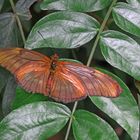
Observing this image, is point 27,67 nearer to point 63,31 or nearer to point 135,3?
point 63,31

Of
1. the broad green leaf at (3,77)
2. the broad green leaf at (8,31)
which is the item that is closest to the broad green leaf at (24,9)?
the broad green leaf at (8,31)

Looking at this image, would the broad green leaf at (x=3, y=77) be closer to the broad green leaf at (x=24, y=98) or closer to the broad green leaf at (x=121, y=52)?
the broad green leaf at (x=24, y=98)

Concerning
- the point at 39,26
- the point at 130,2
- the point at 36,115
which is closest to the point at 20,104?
the point at 36,115

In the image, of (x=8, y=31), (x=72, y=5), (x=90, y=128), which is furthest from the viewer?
(x=8, y=31)

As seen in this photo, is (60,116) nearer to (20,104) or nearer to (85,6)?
(20,104)

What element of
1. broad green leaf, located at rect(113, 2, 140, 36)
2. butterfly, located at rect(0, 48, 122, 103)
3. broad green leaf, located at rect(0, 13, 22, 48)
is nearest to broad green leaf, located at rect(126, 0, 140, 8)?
broad green leaf, located at rect(113, 2, 140, 36)

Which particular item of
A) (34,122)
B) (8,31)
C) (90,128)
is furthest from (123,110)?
(8,31)

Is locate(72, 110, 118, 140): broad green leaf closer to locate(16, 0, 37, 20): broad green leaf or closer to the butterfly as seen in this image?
the butterfly

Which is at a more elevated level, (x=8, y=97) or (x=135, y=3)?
(x=135, y=3)
